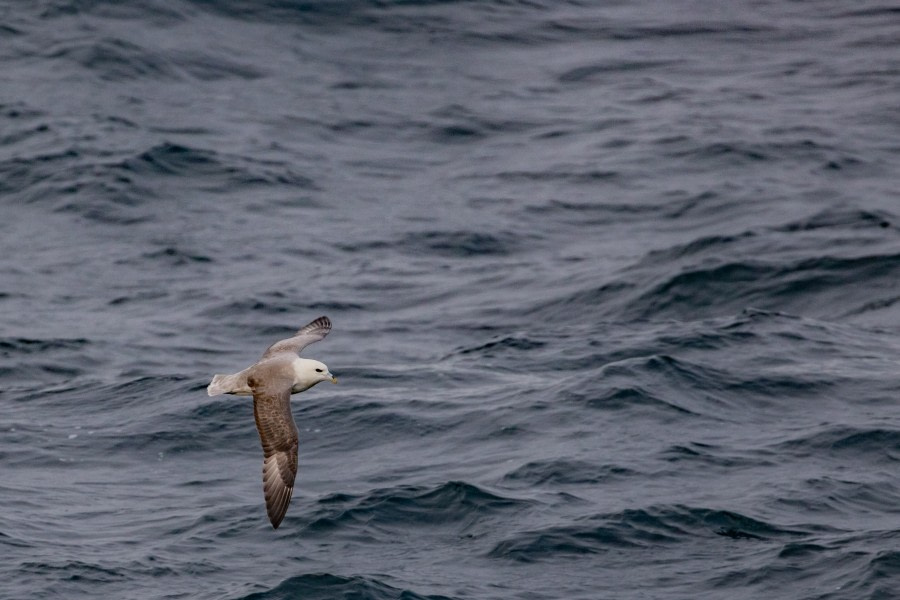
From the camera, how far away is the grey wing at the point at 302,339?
14023 millimetres

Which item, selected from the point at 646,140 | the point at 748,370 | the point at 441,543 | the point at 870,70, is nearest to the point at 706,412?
the point at 748,370

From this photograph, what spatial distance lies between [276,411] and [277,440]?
0.24 meters

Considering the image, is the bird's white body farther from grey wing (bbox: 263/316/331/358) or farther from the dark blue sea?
the dark blue sea

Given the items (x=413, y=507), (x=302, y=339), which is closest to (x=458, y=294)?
(x=413, y=507)

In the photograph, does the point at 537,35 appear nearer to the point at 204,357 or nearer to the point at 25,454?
the point at 204,357

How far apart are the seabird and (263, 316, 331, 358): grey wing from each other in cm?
85

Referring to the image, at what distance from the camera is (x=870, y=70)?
31688mm


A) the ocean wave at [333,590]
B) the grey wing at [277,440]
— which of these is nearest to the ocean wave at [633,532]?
the ocean wave at [333,590]

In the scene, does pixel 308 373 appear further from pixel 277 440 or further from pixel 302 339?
pixel 302 339

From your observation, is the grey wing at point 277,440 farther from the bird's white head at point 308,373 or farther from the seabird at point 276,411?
the bird's white head at point 308,373

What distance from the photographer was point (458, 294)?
22391mm

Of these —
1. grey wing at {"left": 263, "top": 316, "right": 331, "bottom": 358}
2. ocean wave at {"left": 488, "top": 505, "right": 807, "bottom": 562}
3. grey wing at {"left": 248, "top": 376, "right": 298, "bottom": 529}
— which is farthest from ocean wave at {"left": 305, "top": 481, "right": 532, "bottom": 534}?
grey wing at {"left": 248, "top": 376, "right": 298, "bottom": 529}

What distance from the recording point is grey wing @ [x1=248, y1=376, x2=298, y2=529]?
1265cm

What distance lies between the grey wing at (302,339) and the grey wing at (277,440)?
1141 mm
